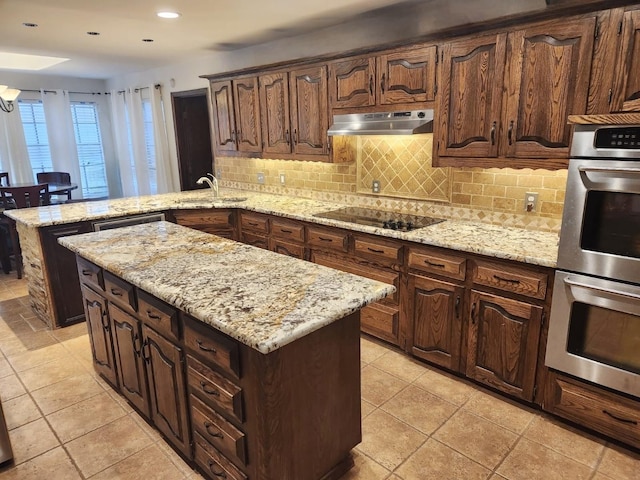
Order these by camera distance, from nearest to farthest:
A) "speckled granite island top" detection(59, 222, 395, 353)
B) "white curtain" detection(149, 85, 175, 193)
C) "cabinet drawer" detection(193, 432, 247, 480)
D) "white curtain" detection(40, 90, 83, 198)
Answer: "speckled granite island top" detection(59, 222, 395, 353) → "cabinet drawer" detection(193, 432, 247, 480) → "white curtain" detection(149, 85, 175, 193) → "white curtain" detection(40, 90, 83, 198)

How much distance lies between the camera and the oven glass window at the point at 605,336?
1.97 m

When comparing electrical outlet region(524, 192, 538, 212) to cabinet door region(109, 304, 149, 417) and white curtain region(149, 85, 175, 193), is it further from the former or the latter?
white curtain region(149, 85, 175, 193)

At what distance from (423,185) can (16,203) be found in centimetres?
442

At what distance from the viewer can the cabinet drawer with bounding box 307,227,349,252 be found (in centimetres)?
320

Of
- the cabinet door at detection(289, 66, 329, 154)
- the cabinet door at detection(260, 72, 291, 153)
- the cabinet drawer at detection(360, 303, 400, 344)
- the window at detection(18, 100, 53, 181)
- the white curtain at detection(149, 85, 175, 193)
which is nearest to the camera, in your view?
the cabinet drawer at detection(360, 303, 400, 344)

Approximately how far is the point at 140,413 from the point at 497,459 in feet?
6.29

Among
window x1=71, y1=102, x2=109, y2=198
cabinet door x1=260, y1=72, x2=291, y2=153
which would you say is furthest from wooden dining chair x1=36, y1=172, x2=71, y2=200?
cabinet door x1=260, y1=72, x2=291, y2=153

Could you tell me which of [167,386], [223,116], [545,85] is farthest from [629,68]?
[223,116]

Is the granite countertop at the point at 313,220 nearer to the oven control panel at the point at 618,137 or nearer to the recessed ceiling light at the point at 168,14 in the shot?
the oven control panel at the point at 618,137

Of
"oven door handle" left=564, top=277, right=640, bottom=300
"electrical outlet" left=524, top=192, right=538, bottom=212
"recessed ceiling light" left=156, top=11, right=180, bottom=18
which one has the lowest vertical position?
"oven door handle" left=564, top=277, right=640, bottom=300

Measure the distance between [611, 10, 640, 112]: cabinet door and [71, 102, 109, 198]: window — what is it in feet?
25.2

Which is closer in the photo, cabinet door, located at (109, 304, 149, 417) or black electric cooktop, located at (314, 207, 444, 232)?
cabinet door, located at (109, 304, 149, 417)

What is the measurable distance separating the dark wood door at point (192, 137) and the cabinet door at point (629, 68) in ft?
15.8

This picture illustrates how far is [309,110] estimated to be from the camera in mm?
3643
